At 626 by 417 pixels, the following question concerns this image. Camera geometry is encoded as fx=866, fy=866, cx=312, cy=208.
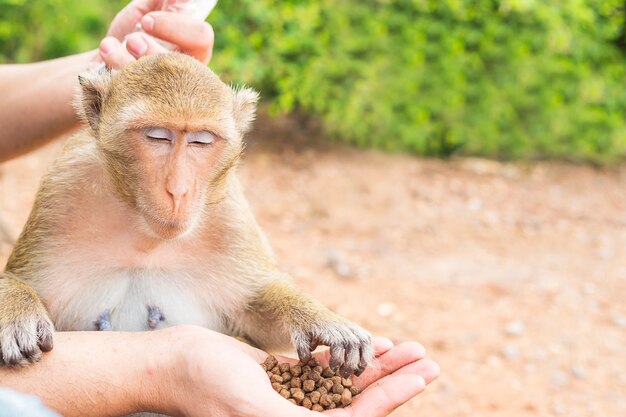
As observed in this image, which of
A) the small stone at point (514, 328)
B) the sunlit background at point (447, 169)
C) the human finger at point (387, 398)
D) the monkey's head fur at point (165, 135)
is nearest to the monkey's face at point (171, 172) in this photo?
the monkey's head fur at point (165, 135)

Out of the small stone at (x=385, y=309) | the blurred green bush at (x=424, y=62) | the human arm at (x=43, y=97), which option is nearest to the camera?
the human arm at (x=43, y=97)

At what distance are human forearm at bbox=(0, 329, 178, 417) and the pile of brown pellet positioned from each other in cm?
32

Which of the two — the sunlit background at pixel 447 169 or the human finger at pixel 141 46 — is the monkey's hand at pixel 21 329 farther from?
the sunlit background at pixel 447 169

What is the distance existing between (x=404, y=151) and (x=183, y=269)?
5.73 m

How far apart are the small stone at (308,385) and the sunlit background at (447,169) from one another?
83.1 inches

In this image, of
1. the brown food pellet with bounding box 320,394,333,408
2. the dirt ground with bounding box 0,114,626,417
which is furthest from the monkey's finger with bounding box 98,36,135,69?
the dirt ground with bounding box 0,114,626,417

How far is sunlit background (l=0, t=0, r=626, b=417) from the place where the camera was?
5316 mm

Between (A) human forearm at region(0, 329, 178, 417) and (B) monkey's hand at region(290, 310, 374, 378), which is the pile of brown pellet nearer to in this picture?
(B) monkey's hand at region(290, 310, 374, 378)

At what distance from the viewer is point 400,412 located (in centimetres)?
435

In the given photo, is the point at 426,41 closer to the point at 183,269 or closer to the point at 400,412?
the point at 400,412

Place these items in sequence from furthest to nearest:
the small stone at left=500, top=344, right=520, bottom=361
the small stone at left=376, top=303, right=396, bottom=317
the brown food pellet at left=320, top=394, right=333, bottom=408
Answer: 1. the small stone at left=376, top=303, right=396, bottom=317
2. the small stone at left=500, top=344, right=520, bottom=361
3. the brown food pellet at left=320, top=394, right=333, bottom=408

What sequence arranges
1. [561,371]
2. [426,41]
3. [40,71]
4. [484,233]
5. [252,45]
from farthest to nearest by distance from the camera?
1. [426,41]
2. [252,45]
3. [484,233]
4. [561,371]
5. [40,71]

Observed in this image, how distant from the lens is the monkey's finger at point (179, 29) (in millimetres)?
2855

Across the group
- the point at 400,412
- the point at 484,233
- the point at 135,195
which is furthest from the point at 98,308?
the point at 484,233
